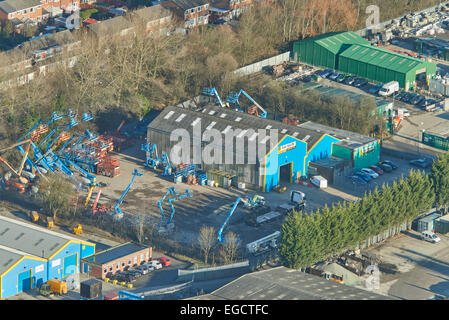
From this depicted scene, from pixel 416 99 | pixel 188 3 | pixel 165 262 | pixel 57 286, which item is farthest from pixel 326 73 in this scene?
pixel 57 286

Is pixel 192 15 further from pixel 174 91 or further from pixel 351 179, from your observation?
pixel 351 179

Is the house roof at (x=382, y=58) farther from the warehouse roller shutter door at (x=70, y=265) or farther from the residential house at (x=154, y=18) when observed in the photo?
the warehouse roller shutter door at (x=70, y=265)

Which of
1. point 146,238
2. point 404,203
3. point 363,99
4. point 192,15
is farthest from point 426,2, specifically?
point 146,238

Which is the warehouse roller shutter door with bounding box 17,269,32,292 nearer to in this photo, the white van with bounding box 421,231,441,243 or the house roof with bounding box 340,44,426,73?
the white van with bounding box 421,231,441,243

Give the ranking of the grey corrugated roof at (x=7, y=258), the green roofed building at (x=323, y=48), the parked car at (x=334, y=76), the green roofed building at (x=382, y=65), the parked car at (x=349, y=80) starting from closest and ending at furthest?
the grey corrugated roof at (x=7, y=258) → the green roofed building at (x=382, y=65) → the parked car at (x=349, y=80) → the parked car at (x=334, y=76) → the green roofed building at (x=323, y=48)

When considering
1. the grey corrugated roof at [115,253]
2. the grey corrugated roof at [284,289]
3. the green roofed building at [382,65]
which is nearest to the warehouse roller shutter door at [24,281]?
the grey corrugated roof at [115,253]

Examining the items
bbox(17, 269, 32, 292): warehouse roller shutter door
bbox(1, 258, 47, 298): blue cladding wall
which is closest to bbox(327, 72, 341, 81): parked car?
bbox(1, 258, 47, 298): blue cladding wall

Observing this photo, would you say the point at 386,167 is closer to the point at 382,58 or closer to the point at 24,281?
the point at 382,58
